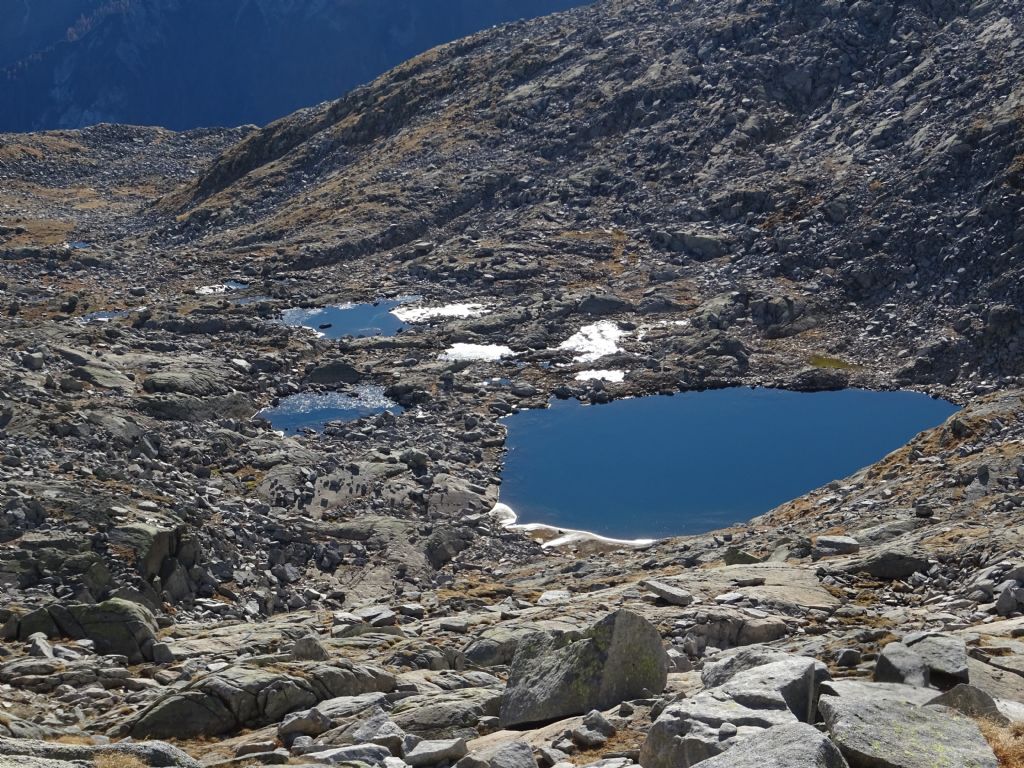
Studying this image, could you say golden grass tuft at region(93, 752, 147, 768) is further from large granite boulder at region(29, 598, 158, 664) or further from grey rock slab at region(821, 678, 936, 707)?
large granite boulder at region(29, 598, 158, 664)

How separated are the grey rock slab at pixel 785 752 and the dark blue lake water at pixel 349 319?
57.6 m

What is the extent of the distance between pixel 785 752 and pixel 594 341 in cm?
5362

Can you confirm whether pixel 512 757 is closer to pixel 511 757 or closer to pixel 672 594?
pixel 511 757

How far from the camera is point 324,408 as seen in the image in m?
57.7

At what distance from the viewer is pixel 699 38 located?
94750 mm

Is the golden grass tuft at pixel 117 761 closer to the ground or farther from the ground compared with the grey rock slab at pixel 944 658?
closer to the ground

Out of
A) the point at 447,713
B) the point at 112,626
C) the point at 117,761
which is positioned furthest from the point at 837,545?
the point at 117,761

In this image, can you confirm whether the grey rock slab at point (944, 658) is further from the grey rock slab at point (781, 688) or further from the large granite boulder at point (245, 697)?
the large granite boulder at point (245, 697)

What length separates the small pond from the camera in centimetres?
5572

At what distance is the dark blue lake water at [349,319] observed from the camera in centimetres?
6972

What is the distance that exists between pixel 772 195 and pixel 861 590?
5256 cm

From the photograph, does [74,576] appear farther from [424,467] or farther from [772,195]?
[772,195]

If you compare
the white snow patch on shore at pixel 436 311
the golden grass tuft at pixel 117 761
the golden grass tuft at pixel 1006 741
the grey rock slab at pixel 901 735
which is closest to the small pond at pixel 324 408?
the white snow patch on shore at pixel 436 311

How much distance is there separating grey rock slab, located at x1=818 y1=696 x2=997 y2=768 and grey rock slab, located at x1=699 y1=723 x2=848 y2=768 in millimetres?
849
